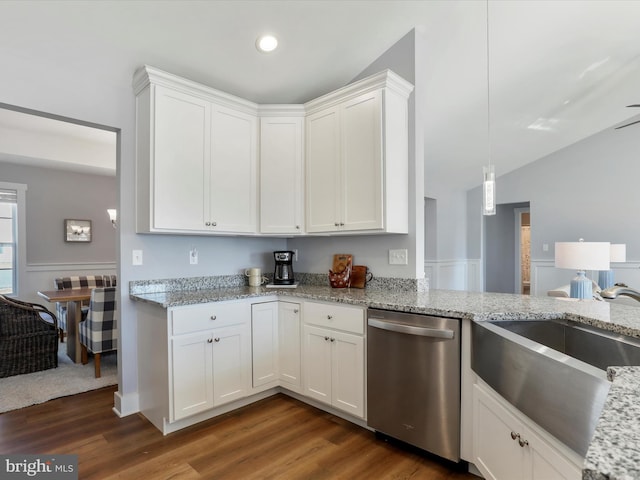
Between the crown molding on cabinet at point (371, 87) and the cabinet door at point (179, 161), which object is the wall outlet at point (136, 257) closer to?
the cabinet door at point (179, 161)

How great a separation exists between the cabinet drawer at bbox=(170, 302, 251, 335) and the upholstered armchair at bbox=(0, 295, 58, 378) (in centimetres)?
209

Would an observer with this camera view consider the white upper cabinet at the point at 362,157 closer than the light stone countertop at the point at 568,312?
No

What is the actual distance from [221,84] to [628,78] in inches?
188

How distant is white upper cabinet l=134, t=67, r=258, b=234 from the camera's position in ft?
8.20

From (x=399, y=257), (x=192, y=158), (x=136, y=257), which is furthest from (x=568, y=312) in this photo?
(x=136, y=257)

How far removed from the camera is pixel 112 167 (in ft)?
17.5

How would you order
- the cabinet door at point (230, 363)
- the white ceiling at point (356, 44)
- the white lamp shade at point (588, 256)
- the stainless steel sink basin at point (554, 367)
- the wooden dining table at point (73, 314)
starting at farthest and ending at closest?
the wooden dining table at point (73, 314)
the white lamp shade at point (588, 256)
the cabinet door at point (230, 363)
the white ceiling at point (356, 44)
the stainless steel sink basin at point (554, 367)

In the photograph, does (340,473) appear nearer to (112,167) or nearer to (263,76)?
(263,76)

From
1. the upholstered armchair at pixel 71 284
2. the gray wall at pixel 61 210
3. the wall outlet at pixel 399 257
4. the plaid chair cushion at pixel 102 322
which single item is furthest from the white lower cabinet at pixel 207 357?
the gray wall at pixel 61 210

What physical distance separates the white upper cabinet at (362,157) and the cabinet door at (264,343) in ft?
2.59

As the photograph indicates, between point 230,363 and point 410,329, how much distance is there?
1.29 m

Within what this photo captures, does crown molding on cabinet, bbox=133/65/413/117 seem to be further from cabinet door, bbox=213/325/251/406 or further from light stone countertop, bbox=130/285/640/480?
cabinet door, bbox=213/325/251/406

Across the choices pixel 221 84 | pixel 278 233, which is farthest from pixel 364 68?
pixel 278 233

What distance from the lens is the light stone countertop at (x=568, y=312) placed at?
469mm
